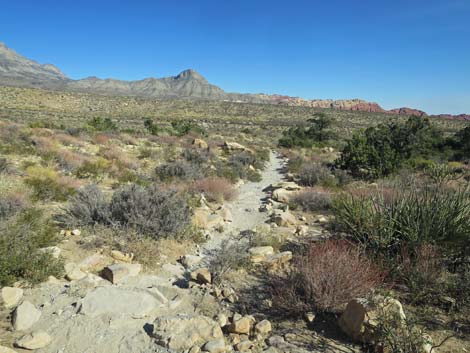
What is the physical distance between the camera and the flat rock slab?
3.44 metres

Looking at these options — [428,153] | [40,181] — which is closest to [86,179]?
[40,181]

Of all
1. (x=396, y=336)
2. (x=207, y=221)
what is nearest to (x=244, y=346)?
(x=396, y=336)

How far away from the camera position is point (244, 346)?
299cm

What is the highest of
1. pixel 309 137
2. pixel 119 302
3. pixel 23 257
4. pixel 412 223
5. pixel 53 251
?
pixel 309 137

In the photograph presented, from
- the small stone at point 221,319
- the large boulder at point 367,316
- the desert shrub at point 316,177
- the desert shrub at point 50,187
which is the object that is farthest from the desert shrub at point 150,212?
the desert shrub at point 316,177

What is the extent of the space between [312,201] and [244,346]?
247 inches

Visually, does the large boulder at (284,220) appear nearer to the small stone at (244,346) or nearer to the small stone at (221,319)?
the small stone at (221,319)

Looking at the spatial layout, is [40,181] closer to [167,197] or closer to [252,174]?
[167,197]

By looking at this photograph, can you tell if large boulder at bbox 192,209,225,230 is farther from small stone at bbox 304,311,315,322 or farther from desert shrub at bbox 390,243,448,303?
desert shrub at bbox 390,243,448,303

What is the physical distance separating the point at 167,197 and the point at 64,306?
3.07 meters

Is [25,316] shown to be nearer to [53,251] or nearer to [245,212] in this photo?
[53,251]

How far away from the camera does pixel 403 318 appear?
289 cm

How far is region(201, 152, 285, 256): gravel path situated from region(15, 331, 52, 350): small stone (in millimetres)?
2756

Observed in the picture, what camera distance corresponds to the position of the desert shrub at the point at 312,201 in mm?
8609
